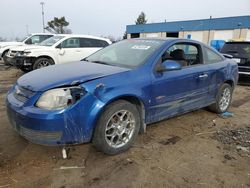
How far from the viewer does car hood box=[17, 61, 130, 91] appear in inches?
125

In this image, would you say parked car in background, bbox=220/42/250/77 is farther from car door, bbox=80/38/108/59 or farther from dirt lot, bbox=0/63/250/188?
car door, bbox=80/38/108/59

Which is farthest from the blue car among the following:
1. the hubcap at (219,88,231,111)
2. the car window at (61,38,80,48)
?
the car window at (61,38,80,48)

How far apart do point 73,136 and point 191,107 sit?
7.83 feet

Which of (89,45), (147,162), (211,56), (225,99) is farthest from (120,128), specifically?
(89,45)

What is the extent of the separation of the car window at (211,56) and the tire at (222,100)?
1.90 feet

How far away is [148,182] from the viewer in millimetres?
2945

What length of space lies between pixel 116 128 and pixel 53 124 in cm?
89

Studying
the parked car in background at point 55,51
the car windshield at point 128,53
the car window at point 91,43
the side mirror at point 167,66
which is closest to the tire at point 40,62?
the parked car in background at point 55,51

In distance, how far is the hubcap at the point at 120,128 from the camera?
135 inches

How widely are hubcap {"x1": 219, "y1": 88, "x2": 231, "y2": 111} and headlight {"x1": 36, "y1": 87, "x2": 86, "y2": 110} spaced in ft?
11.5

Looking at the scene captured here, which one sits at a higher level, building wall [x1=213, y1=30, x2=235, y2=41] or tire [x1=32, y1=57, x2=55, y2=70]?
building wall [x1=213, y1=30, x2=235, y2=41]

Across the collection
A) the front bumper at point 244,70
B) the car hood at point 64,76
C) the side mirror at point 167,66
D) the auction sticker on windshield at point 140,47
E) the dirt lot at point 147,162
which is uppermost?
the auction sticker on windshield at point 140,47

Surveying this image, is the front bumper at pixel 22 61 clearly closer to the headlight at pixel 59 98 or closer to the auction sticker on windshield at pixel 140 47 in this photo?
the auction sticker on windshield at pixel 140 47

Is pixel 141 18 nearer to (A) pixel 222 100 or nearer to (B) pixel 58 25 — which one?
(B) pixel 58 25
